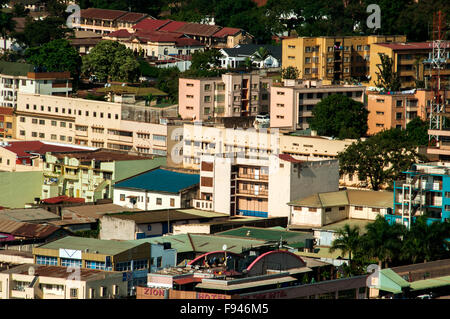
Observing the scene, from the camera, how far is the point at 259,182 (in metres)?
63.1

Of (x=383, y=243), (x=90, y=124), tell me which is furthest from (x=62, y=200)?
(x=383, y=243)

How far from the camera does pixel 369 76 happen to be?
9156 centimetres

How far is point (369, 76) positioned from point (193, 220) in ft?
107

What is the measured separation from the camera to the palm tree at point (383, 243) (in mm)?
53281

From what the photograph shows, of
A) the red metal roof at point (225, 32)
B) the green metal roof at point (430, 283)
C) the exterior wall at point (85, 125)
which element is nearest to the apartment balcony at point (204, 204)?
the exterior wall at point (85, 125)

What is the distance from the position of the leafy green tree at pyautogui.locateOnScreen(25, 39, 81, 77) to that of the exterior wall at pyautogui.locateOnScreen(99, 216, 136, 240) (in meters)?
35.1

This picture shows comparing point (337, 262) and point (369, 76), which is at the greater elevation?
point (369, 76)

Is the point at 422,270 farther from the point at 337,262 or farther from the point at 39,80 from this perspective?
the point at 39,80

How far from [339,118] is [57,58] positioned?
27.3 meters

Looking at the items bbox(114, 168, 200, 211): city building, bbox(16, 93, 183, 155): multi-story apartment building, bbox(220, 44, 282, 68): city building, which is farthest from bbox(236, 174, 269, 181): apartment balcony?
bbox(220, 44, 282, 68): city building

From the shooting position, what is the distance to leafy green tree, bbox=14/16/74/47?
11488cm
